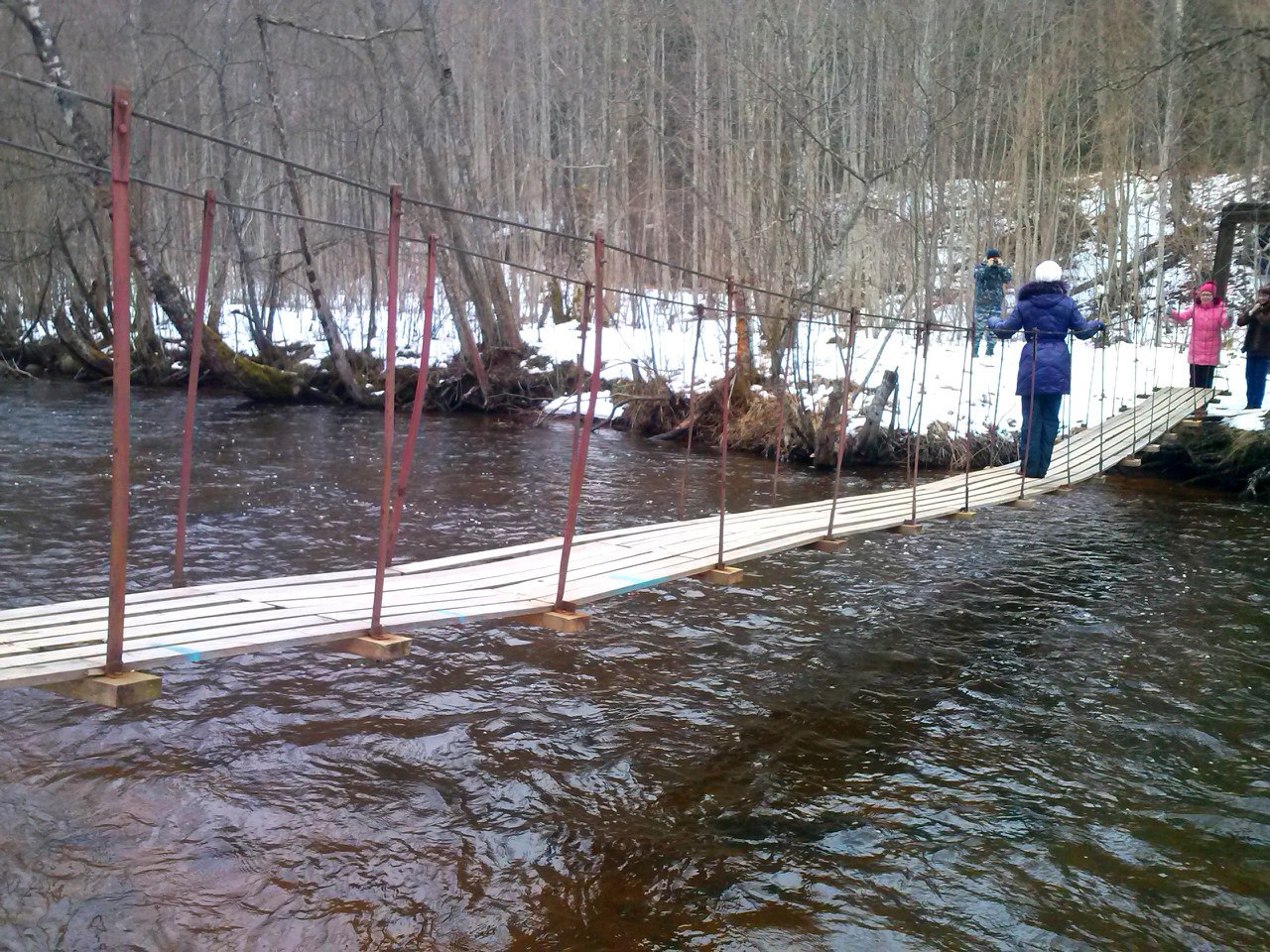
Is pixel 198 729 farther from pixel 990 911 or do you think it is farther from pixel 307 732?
pixel 990 911

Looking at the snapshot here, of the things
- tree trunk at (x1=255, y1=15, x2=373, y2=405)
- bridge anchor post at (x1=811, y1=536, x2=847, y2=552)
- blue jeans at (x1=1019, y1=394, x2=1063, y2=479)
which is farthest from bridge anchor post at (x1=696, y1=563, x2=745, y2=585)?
tree trunk at (x1=255, y1=15, x2=373, y2=405)

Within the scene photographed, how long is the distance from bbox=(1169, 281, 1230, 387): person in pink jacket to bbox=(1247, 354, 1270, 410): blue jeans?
50cm

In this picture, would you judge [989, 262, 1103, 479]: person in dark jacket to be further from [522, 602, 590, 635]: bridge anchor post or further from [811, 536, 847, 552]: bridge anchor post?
[522, 602, 590, 635]: bridge anchor post

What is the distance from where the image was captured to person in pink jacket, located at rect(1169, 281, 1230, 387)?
34.6 feet

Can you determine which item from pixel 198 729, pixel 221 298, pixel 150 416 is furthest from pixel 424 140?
pixel 198 729

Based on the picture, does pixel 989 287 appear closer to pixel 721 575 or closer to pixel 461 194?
pixel 461 194

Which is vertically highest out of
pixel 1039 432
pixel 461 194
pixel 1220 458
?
pixel 461 194

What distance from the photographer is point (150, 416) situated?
1385 cm

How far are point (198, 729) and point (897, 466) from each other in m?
8.40

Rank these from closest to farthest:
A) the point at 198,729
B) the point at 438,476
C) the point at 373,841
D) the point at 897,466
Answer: the point at 373,841 → the point at 198,729 → the point at 438,476 → the point at 897,466

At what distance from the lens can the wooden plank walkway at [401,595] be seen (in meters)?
2.92

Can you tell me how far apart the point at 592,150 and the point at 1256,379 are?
11.6 m

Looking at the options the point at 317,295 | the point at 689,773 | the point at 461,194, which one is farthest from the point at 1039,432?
the point at 461,194

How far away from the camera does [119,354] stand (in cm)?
247
